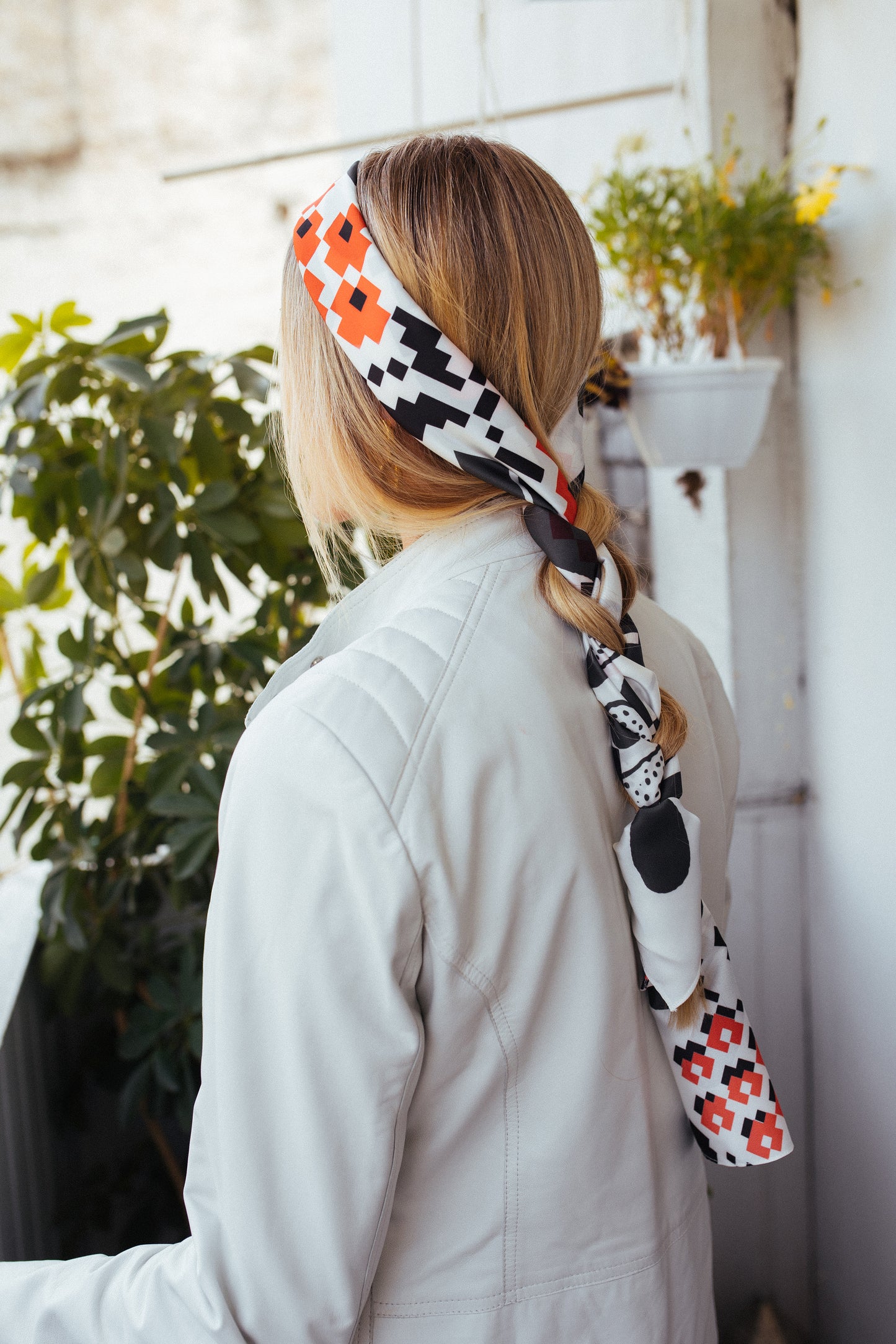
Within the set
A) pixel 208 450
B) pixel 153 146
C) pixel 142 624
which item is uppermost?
pixel 153 146

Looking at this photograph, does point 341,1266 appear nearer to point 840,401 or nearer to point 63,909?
point 63,909

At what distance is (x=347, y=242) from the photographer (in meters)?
0.54

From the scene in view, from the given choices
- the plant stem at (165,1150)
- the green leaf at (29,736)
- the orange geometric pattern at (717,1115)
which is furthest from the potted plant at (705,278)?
the plant stem at (165,1150)

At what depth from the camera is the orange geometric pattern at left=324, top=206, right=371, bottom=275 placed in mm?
533

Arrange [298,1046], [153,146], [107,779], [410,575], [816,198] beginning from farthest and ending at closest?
[153,146], [107,779], [816,198], [410,575], [298,1046]

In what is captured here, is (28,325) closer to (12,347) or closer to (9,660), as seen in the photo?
(12,347)

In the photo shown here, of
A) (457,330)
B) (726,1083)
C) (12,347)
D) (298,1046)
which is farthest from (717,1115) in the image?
(12,347)

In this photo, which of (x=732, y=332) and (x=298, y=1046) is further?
(x=732, y=332)

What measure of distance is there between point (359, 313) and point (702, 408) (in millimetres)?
670

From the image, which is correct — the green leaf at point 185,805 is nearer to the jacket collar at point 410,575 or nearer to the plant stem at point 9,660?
the plant stem at point 9,660

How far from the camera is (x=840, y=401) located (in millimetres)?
1176

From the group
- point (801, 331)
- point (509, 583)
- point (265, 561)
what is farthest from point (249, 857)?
point (801, 331)

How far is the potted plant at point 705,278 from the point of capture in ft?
3.55

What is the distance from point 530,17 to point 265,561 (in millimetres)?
923
